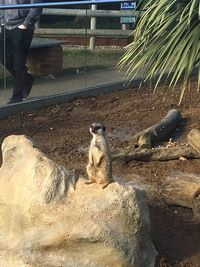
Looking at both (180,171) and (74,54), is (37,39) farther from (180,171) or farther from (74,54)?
(180,171)

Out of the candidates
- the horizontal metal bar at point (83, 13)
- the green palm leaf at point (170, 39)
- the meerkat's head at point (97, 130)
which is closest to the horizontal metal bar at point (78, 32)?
the horizontal metal bar at point (83, 13)

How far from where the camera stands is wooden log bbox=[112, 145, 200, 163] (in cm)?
762

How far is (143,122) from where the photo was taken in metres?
9.48

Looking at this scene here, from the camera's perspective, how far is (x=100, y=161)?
211 inches

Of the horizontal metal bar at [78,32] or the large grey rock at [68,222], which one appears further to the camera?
the horizontal metal bar at [78,32]

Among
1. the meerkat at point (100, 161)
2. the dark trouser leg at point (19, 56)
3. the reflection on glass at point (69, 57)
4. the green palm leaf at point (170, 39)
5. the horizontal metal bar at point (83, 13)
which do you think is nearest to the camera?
the meerkat at point (100, 161)

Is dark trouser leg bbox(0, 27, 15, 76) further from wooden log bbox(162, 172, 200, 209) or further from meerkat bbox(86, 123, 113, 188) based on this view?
meerkat bbox(86, 123, 113, 188)

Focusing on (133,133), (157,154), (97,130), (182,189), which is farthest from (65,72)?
(97,130)

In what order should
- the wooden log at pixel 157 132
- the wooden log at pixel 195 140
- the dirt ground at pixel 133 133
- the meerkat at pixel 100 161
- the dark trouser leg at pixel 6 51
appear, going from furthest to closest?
the dark trouser leg at pixel 6 51 → the wooden log at pixel 157 132 → the wooden log at pixel 195 140 → the dirt ground at pixel 133 133 → the meerkat at pixel 100 161

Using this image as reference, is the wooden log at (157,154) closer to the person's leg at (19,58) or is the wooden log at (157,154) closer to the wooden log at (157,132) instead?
the wooden log at (157,132)

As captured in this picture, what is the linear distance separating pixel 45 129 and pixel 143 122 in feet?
3.78

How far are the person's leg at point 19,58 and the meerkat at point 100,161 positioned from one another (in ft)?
16.7

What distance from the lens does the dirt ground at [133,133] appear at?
5824mm

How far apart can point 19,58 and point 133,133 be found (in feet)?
7.43
